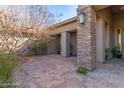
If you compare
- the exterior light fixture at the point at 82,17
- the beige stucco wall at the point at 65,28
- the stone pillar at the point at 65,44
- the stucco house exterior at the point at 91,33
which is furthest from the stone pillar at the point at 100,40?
the stone pillar at the point at 65,44

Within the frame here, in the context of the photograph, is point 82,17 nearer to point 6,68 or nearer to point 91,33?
point 91,33

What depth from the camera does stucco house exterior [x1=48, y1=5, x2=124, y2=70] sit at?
8.16m

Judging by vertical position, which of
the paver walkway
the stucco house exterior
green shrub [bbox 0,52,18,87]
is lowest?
the paver walkway

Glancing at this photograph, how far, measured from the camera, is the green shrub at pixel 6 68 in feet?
18.0

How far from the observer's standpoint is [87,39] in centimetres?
816

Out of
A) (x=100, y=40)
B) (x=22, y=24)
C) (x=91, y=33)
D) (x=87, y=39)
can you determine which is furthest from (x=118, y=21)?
(x=22, y=24)

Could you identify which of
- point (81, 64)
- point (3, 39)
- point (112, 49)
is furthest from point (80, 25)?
point (112, 49)

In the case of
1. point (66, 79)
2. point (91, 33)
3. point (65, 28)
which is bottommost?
point (66, 79)

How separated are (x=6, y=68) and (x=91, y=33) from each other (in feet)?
14.0

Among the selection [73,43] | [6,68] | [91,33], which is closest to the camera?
[6,68]

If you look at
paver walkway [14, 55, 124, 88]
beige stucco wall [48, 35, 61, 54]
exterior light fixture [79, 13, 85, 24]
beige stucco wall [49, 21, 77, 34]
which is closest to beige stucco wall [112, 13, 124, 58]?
beige stucco wall [49, 21, 77, 34]

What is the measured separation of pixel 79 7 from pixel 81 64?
2819 mm

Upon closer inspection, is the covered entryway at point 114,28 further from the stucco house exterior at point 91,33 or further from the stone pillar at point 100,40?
the stone pillar at point 100,40

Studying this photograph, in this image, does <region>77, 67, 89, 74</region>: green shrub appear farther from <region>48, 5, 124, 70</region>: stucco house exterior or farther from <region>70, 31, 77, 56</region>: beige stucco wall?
<region>70, 31, 77, 56</region>: beige stucco wall
